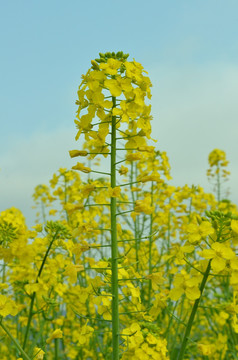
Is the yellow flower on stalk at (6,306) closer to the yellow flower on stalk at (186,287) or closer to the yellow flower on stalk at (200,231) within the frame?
the yellow flower on stalk at (186,287)

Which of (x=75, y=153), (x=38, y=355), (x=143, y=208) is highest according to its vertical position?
(x=75, y=153)

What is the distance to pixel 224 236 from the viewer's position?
212 centimetres

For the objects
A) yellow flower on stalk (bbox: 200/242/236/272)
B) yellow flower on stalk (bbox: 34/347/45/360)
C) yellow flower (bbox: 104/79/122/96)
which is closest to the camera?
yellow flower on stalk (bbox: 200/242/236/272)

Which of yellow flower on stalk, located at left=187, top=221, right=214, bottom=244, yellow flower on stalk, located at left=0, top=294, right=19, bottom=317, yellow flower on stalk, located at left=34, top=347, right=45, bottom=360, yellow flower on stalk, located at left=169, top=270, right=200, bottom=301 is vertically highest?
yellow flower on stalk, located at left=187, top=221, right=214, bottom=244

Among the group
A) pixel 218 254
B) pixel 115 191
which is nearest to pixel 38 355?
pixel 115 191

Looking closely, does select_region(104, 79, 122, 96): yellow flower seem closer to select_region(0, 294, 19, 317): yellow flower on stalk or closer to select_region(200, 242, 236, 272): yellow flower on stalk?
select_region(200, 242, 236, 272): yellow flower on stalk

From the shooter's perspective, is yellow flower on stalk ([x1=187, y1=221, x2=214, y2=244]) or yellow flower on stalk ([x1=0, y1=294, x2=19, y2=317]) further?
yellow flower on stalk ([x1=0, y1=294, x2=19, y2=317])

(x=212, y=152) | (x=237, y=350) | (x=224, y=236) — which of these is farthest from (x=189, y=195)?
(x=224, y=236)

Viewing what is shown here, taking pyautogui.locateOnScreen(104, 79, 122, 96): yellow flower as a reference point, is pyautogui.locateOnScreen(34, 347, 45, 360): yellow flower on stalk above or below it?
below

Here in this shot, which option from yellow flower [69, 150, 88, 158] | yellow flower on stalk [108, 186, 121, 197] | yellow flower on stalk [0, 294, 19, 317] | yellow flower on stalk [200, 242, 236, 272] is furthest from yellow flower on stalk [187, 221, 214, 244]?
yellow flower on stalk [0, 294, 19, 317]

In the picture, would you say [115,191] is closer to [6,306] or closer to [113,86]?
[113,86]

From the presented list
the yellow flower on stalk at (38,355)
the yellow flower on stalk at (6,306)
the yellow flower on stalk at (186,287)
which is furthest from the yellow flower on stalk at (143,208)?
the yellow flower on stalk at (38,355)

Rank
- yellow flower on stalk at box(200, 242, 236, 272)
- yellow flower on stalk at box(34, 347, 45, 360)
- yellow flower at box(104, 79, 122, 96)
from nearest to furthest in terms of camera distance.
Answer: yellow flower on stalk at box(200, 242, 236, 272), yellow flower at box(104, 79, 122, 96), yellow flower on stalk at box(34, 347, 45, 360)

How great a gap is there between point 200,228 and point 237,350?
3.33m
